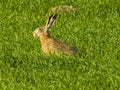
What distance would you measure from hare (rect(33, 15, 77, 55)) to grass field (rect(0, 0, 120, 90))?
0.13 meters

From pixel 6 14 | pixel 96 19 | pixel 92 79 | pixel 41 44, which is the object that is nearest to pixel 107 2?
pixel 96 19

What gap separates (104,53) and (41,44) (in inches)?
50.2

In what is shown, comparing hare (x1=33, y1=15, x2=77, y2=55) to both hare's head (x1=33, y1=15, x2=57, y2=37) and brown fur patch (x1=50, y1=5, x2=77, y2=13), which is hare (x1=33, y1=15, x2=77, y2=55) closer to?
hare's head (x1=33, y1=15, x2=57, y2=37)

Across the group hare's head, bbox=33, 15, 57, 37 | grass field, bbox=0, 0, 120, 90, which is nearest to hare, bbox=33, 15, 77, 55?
hare's head, bbox=33, 15, 57, 37

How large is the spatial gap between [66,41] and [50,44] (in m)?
0.80

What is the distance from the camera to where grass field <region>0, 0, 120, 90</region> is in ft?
20.1

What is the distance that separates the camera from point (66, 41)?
9.05 meters

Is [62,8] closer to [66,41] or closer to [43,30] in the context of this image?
[43,30]

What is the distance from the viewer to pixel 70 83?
5992mm

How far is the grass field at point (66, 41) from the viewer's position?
6130mm

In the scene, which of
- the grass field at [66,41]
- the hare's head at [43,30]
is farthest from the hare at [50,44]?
the grass field at [66,41]

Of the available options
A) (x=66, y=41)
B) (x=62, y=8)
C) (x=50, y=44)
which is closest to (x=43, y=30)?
(x=66, y=41)

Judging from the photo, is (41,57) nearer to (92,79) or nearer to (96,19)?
(92,79)

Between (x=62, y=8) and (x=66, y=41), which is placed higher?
(x=62, y=8)
